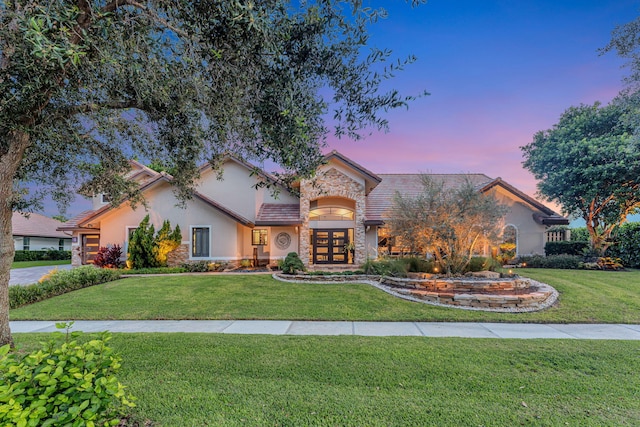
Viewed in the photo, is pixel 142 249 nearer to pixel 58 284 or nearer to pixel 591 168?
pixel 58 284

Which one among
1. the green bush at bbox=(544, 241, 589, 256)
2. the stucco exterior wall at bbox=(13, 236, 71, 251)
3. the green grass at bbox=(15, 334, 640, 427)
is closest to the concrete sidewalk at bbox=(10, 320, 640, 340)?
the green grass at bbox=(15, 334, 640, 427)

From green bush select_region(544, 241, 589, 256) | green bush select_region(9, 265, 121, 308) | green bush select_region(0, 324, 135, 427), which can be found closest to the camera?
green bush select_region(0, 324, 135, 427)

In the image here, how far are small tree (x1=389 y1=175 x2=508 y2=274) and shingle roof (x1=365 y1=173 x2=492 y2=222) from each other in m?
5.64

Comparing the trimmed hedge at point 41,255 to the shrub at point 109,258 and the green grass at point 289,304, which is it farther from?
the green grass at point 289,304

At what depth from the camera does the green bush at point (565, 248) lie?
18672 mm

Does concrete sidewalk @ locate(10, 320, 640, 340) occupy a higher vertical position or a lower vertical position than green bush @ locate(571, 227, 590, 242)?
lower

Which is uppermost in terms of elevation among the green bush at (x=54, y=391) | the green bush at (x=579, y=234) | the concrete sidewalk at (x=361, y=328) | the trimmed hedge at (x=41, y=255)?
the green bush at (x=579, y=234)

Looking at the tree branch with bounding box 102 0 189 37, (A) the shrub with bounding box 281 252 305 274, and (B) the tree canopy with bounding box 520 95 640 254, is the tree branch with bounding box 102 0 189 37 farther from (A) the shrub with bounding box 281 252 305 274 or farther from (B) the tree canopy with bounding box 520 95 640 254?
(B) the tree canopy with bounding box 520 95 640 254

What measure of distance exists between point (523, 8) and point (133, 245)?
19.4 meters

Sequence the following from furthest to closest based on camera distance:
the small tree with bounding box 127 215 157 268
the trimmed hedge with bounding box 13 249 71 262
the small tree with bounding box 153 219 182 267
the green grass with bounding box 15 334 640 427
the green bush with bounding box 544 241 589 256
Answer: the trimmed hedge with bounding box 13 249 71 262 < the green bush with bounding box 544 241 589 256 < the small tree with bounding box 153 219 182 267 < the small tree with bounding box 127 215 157 268 < the green grass with bounding box 15 334 640 427

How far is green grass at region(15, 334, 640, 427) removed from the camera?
338 cm

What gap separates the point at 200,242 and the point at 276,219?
4531mm

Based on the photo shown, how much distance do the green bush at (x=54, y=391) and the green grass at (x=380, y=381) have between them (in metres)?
0.99

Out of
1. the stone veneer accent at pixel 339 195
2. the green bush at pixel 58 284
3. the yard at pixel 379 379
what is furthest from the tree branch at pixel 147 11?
the stone veneer accent at pixel 339 195
